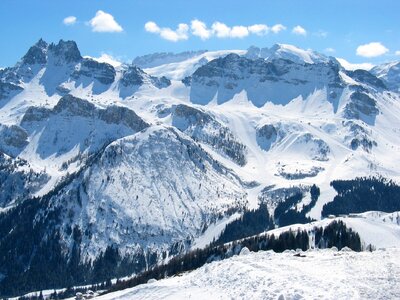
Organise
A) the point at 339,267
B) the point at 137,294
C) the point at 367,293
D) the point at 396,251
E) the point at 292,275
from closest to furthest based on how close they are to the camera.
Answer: the point at 367,293, the point at 292,275, the point at 339,267, the point at 137,294, the point at 396,251

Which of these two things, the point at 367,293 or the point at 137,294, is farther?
the point at 137,294

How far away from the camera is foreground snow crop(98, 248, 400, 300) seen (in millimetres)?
78188

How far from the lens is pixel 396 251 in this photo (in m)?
108

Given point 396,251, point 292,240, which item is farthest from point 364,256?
point 292,240

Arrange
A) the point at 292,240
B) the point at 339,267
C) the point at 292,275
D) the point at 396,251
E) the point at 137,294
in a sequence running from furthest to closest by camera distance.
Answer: the point at 292,240 → the point at 396,251 → the point at 137,294 → the point at 339,267 → the point at 292,275

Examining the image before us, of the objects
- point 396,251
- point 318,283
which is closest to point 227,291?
point 318,283

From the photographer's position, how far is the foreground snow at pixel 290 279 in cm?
7819

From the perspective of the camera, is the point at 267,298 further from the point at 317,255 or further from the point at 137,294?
the point at 317,255

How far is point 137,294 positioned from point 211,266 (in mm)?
13210

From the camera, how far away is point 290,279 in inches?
3319

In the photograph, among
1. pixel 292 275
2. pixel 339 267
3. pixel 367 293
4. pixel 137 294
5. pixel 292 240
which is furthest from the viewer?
pixel 292 240

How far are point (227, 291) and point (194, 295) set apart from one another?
19.0 feet

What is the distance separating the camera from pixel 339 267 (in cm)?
9356

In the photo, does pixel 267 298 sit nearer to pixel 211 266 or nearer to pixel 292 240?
pixel 211 266
